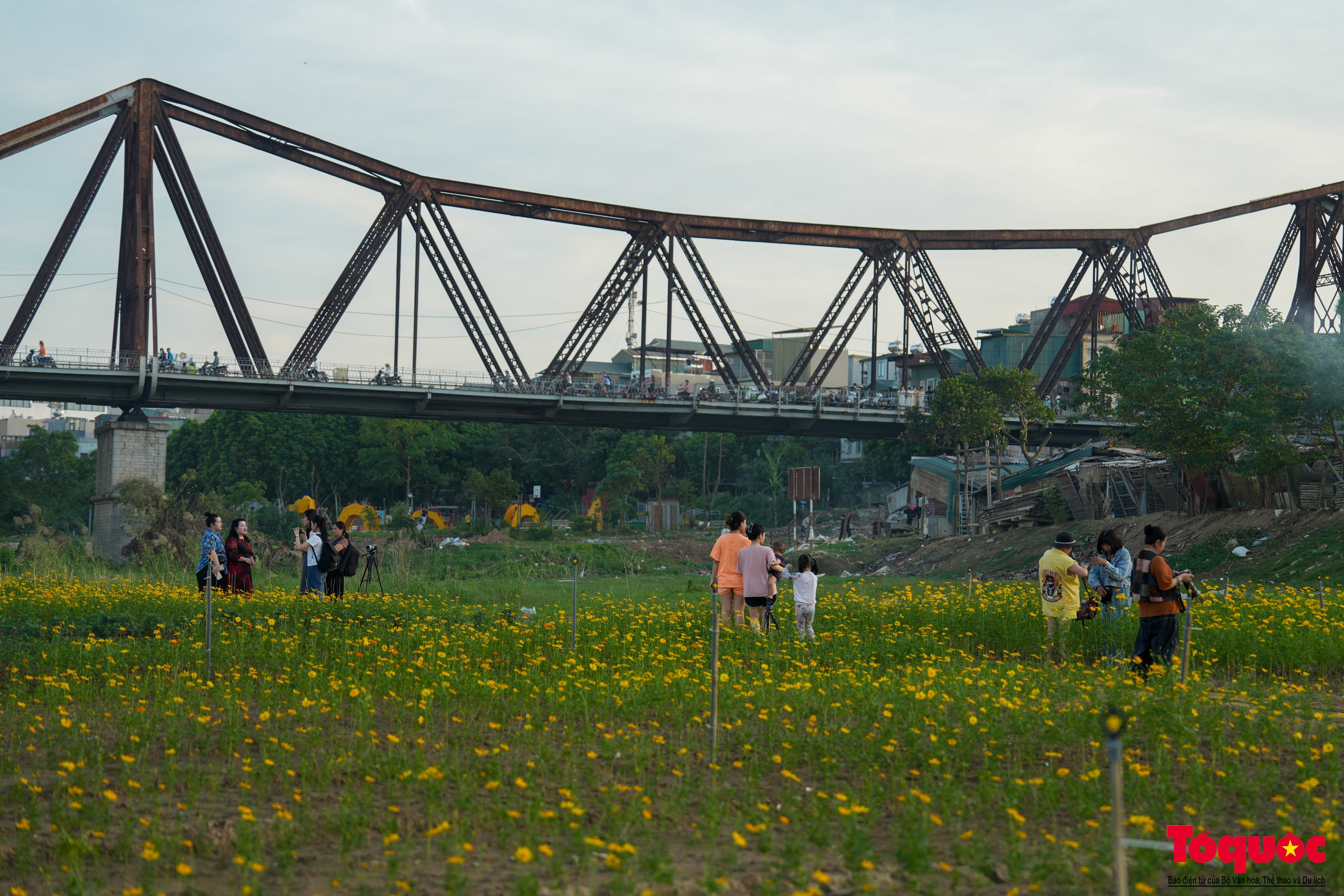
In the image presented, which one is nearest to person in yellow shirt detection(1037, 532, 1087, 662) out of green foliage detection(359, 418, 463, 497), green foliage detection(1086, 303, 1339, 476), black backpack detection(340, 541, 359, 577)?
black backpack detection(340, 541, 359, 577)

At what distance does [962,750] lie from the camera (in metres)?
7.56

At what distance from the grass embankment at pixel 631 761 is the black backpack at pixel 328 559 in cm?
313

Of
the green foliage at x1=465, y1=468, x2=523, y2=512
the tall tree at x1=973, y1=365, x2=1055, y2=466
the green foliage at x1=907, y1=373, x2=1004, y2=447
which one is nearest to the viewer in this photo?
the green foliage at x1=907, y1=373, x2=1004, y2=447

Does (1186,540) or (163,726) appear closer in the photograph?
(163,726)

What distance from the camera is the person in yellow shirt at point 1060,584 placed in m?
11.7

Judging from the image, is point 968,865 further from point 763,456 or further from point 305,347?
point 763,456

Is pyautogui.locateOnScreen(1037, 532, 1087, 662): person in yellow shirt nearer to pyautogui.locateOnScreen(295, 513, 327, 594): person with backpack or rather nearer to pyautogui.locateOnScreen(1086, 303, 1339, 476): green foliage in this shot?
pyautogui.locateOnScreen(295, 513, 327, 594): person with backpack

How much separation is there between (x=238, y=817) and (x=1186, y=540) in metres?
26.6

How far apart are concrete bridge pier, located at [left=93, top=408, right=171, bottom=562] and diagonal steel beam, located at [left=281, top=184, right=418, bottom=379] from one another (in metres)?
5.17

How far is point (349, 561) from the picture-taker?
16.3 meters

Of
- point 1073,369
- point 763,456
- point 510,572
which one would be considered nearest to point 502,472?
point 763,456

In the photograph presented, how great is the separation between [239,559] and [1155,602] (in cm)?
1162

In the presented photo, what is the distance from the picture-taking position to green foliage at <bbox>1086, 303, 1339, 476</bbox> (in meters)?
25.6

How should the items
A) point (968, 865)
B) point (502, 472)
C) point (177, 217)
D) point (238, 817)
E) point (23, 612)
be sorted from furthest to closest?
point (502, 472)
point (177, 217)
point (23, 612)
point (238, 817)
point (968, 865)
